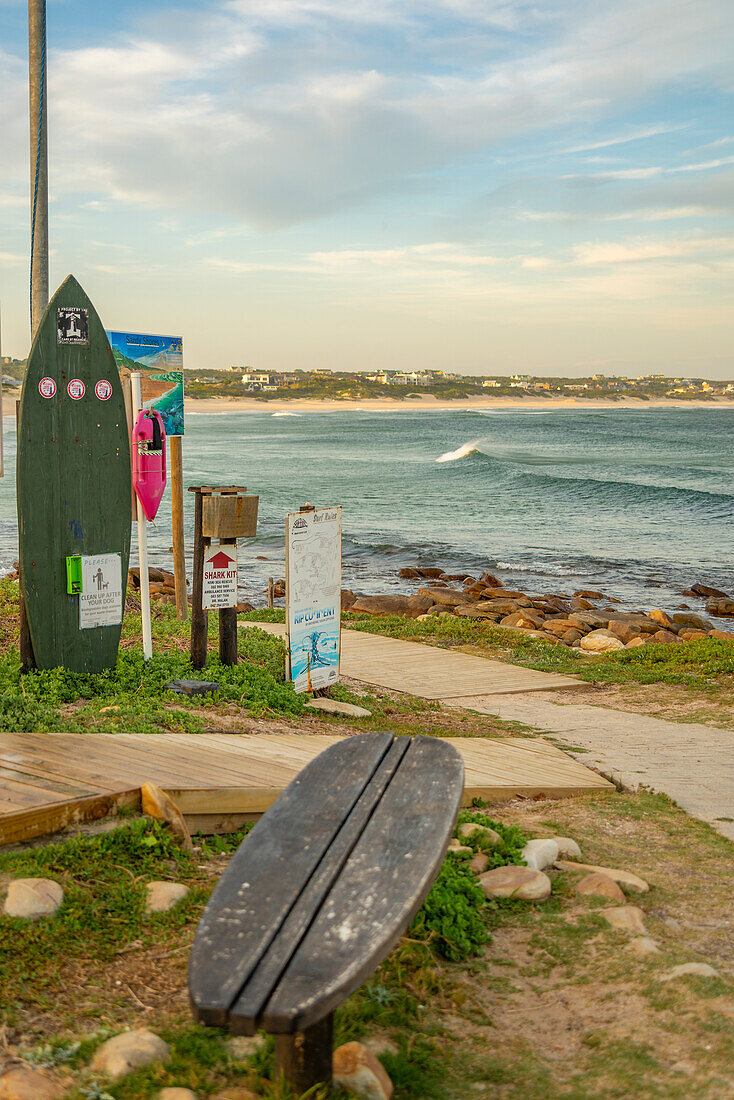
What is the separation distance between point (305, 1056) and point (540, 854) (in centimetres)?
Result: 199

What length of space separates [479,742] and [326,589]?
1780 millimetres

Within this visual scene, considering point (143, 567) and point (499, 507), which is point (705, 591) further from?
point (499, 507)

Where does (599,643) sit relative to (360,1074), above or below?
below

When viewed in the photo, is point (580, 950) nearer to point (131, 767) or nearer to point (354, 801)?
point (354, 801)

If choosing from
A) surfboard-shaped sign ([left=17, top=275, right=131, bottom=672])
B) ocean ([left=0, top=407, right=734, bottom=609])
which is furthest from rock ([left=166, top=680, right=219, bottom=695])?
ocean ([left=0, top=407, right=734, bottom=609])

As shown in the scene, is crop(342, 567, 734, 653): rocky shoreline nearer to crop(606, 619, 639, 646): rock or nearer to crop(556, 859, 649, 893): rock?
crop(606, 619, 639, 646): rock

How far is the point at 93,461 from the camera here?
663 cm

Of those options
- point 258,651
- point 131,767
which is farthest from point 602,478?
point 131,767

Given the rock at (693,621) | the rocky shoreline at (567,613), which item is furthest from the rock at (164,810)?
the rock at (693,621)

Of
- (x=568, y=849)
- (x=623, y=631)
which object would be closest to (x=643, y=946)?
(x=568, y=849)

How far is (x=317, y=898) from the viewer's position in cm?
246

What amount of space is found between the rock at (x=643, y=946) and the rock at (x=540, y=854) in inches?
27.0

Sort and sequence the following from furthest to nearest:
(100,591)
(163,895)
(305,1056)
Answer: (100,591) → (163,895) → (305,1056)

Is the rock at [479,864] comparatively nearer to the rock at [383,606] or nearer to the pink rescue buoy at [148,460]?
the pink rescue buoy at [148,460]
